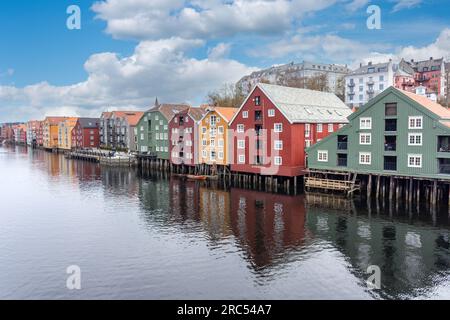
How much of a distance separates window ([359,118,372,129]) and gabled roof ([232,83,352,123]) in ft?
32.4

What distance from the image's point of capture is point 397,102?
4294 cm

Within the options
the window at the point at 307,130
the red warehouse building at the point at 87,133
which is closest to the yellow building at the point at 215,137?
the window at the point at 307,130

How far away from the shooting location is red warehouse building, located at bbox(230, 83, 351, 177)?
54.4 m

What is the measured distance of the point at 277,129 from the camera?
5550 centimetres

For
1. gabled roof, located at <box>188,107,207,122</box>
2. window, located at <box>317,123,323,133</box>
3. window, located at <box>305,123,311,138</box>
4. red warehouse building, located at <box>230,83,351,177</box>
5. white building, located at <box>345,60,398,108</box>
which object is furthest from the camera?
white building, located at <box>345,60,398,108</box>

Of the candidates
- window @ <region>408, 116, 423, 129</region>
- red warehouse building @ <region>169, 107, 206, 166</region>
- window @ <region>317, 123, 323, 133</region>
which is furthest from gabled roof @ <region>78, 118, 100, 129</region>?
window @ <region>408, 116, 423, 129</region>

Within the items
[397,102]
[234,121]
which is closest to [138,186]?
[234,121]

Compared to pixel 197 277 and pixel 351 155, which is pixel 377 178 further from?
pixel 197 277

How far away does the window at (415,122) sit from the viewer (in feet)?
135

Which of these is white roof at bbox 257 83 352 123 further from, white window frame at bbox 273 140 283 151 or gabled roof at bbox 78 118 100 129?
gabled roof at bbox 78 118 100 129

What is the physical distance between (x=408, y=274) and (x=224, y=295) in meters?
10.7

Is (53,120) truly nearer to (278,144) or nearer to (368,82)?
(368,82)

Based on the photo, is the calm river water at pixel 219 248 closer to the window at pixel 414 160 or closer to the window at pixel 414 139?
the window at pixel 414 160
